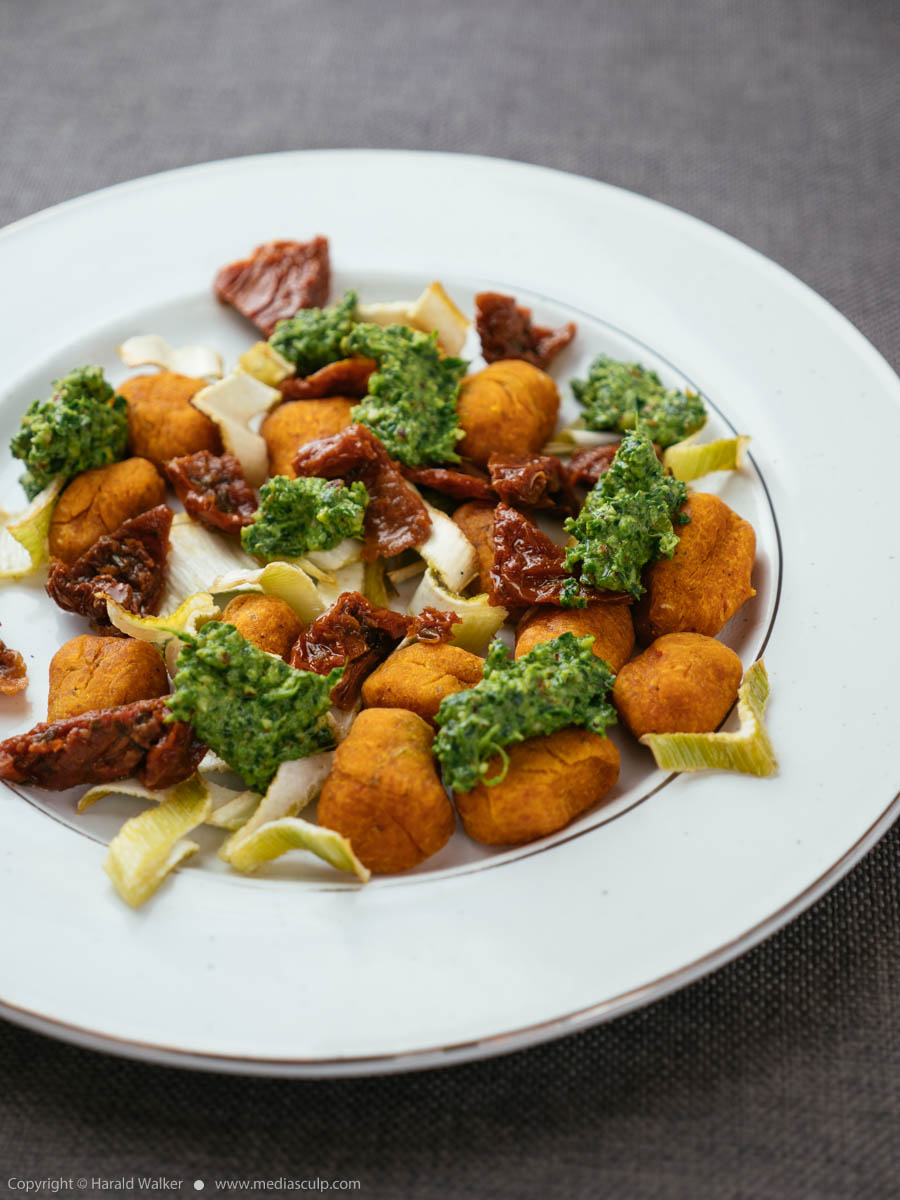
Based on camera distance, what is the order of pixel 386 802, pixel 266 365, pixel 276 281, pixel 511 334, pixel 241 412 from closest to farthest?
pixel 386 802, pixel 241 412, pixel 266 365, pixel 511 334, pixel 276 281

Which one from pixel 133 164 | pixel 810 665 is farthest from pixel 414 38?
pixel 810 665

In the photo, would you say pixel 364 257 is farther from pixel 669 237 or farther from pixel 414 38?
pixel 414 38

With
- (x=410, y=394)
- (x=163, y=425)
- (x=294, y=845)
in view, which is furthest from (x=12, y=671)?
(x=410, y=394)

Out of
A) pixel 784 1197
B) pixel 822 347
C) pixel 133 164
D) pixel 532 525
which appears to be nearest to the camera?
pixel 784 1197

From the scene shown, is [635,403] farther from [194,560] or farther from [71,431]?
[71,431]

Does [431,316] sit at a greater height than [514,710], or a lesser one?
greater
